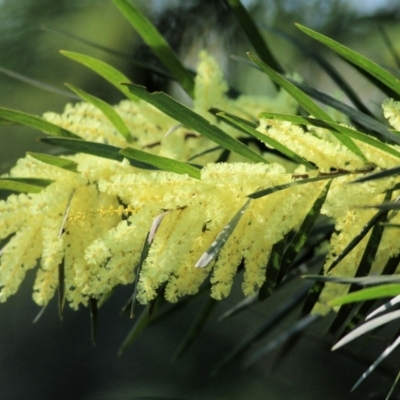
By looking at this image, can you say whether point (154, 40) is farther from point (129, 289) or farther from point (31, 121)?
point (129, 289)

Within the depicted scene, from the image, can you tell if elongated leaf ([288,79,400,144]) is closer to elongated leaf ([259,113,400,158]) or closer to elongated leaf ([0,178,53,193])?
elongated leaf ([259,113,400,158])

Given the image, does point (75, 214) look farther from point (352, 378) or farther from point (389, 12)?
point (389, 12)

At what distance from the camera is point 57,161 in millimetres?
310

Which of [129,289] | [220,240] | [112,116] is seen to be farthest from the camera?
[129,289]

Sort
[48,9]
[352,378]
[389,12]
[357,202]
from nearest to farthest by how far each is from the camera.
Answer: [357,202]
[352,378]
[389,12]
[48,9]

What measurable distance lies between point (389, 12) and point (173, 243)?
0.66 meters

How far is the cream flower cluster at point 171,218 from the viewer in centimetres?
27

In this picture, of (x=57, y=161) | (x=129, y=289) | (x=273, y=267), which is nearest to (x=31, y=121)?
(x=57, y=161)

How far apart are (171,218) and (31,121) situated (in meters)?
0.10

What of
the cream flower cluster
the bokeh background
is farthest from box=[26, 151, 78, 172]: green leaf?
the bokeh background

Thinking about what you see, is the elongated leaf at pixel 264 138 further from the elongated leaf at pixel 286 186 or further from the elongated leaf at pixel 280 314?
the elongated leaf at pixel 280 314

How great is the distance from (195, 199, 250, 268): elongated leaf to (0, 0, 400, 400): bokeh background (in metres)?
0.50

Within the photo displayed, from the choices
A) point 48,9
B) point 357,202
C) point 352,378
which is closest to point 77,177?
point 357,202

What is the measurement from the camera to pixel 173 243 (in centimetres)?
27
